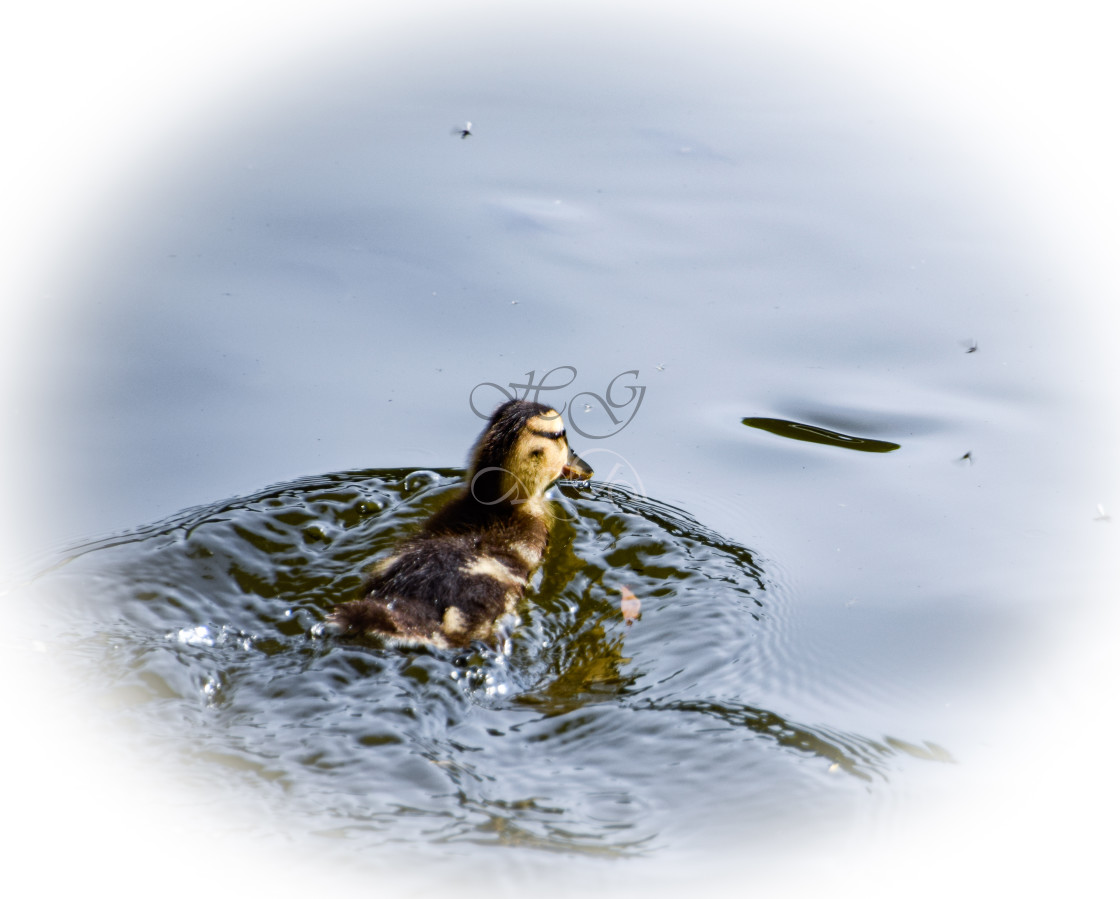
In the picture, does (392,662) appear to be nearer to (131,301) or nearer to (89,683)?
(89,683)

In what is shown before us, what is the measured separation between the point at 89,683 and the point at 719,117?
663 cm

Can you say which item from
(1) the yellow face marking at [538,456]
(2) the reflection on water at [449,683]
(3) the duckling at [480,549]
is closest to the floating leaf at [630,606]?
(2) the reflection on water at [449,683]

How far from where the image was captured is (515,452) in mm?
5465

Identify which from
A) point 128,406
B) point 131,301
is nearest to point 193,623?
point 128,406

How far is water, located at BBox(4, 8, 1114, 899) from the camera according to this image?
3801 mm

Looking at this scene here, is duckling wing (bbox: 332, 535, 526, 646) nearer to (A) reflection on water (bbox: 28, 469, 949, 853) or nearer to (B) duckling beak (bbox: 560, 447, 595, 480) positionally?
(A) reflection on water (bbox: 28, 469, 949, 853)

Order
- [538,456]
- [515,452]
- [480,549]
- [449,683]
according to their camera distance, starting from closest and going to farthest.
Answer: [449,683]
[480,549]
[515,452]
[538,456]

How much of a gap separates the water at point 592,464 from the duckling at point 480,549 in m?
0.14

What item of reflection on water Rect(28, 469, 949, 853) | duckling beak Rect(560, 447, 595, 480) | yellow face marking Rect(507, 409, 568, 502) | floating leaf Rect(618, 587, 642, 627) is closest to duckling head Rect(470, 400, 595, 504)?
yellow face marking Rect(507, 409, 568, 502)

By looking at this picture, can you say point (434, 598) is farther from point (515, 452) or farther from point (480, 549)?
point (515, 452)

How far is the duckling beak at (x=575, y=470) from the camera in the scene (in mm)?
5828

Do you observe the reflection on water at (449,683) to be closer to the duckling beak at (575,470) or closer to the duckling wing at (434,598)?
the duckling wing at (434,598)

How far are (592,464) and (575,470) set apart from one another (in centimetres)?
16

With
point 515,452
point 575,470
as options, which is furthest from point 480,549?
point 575,470
